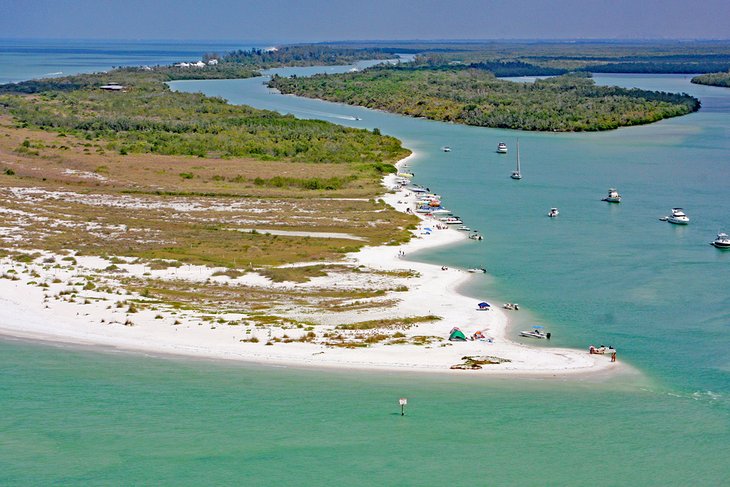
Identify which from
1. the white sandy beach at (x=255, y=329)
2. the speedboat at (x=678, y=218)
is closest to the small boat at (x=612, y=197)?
the speedboat at (x=678, y=218)

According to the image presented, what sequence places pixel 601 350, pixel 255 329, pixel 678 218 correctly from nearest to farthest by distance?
pixel 601 350 < pixel 255 329 < pixel 678 218

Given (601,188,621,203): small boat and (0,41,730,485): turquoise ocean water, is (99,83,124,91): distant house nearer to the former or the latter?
(601,188,621,203): small boat

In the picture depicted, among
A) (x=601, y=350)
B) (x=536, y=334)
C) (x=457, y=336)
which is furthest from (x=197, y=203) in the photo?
(x=601, y=350)

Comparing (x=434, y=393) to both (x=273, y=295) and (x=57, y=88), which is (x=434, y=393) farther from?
(x=57, y=88)

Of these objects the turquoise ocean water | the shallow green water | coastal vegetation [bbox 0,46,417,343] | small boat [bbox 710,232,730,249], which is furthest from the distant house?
the shallow green water

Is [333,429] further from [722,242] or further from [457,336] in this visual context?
[722,242]
